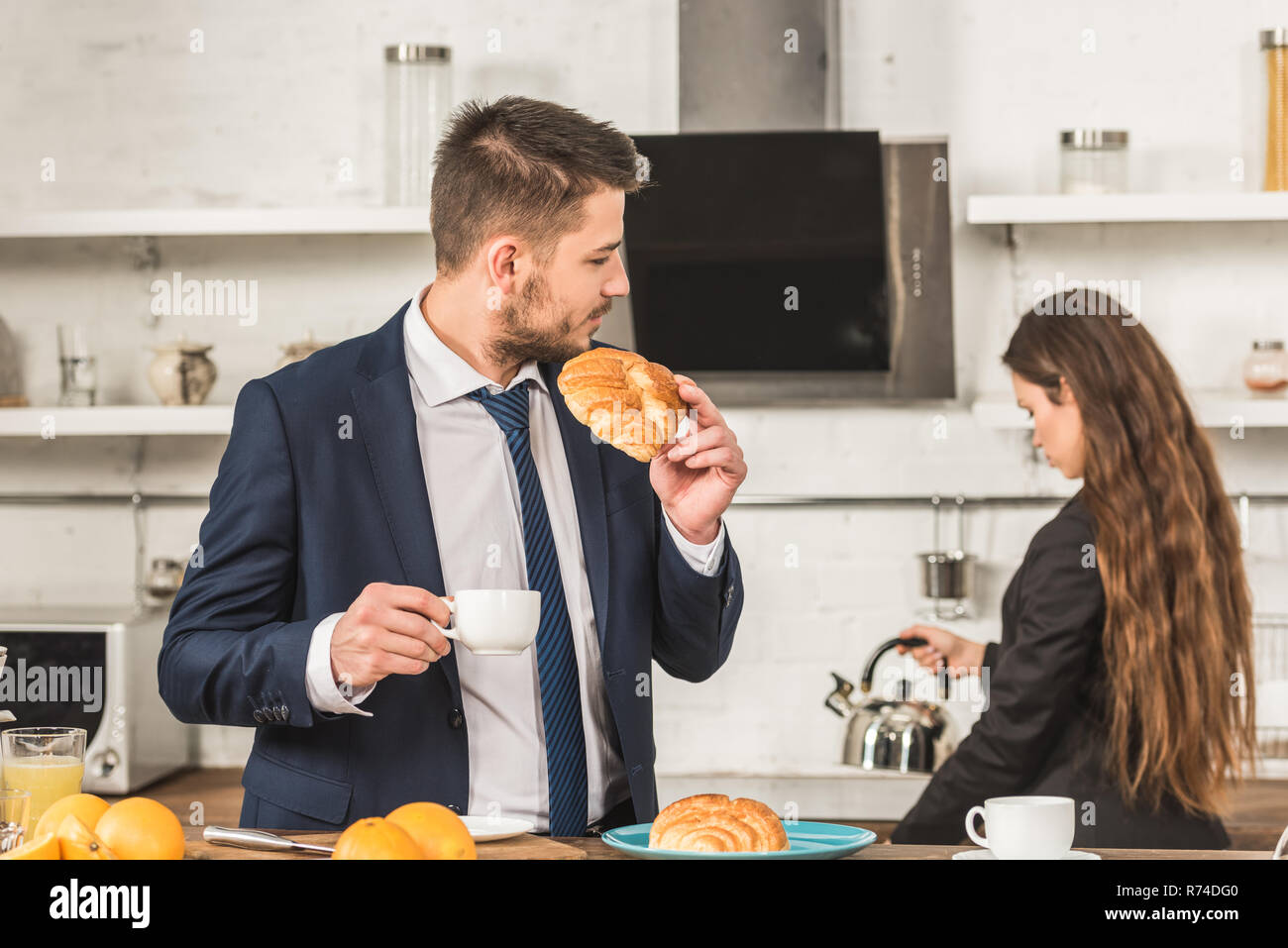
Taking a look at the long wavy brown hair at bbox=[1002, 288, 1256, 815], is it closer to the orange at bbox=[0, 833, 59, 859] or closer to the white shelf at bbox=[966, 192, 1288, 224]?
the white shelf at bbox=[966, 192, 1288, 224]

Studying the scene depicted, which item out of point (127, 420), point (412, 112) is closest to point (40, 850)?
point (127, 420)

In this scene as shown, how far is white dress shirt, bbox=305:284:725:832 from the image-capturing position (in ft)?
5.06

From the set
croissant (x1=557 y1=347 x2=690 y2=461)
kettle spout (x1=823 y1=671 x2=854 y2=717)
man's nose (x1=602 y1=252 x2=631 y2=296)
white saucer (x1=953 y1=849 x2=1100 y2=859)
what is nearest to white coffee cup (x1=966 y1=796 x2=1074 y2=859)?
white saucer (x1=953 y1=849 x2=1100 y2=859)

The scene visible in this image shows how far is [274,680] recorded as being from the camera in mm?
1379

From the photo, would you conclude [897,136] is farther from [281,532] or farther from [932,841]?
[281,532]

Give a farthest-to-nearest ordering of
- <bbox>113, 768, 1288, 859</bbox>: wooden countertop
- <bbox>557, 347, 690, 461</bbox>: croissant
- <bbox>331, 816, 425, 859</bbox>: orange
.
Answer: <bbox>113, 768, 1288, 859</bbox>: wooden countertop, <bbox>557, 347, 690, 461</bbox>: croissant, <bbox>331, 816, 425, 859</bbox>: orange

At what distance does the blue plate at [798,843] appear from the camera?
3.45ft

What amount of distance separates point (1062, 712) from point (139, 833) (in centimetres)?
153

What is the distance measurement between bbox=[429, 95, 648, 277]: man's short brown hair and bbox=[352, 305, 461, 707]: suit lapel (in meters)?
0.21

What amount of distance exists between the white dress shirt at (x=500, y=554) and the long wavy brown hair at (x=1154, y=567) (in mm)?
788

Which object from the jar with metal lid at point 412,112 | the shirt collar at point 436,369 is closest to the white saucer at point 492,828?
the shirt collar at point 436,369

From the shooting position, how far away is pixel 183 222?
3115mm

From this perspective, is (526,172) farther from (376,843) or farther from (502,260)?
(376,843)
